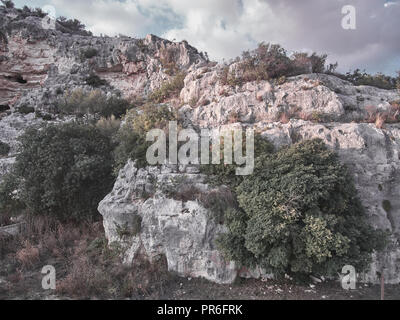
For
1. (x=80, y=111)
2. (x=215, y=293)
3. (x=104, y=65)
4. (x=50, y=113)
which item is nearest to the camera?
(x=215, y=293)

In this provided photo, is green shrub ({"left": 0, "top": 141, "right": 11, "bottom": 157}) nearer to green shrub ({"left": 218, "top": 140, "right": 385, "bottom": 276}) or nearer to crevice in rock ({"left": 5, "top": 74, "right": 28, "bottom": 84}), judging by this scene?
crevice in rock ({"left": 5, "top": 74, "right": 28, "bottom": 84})

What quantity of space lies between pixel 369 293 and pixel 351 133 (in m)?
4.50

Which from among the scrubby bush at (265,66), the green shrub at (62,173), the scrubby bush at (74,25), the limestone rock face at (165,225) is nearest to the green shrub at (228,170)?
the limestone rock face at (165,225)

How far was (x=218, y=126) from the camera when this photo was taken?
911 cm

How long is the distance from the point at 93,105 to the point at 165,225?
38.8ft

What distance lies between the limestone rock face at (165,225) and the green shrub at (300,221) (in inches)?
23.5

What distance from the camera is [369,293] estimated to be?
5.16 m

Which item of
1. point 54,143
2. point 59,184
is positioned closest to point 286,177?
point 59,184

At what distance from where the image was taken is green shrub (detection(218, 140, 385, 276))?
4578 millimetres

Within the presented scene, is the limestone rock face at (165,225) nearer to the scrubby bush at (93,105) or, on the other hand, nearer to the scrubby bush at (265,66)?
the scrubby bush at (265,66)

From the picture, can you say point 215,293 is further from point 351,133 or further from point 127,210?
point 351,133

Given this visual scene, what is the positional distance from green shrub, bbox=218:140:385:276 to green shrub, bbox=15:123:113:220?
5158mm

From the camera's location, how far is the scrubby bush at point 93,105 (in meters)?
14.1

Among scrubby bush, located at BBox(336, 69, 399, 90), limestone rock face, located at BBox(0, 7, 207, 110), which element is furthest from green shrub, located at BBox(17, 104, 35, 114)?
scrubby bush, located at BBox(336, 69, 399, 90)
